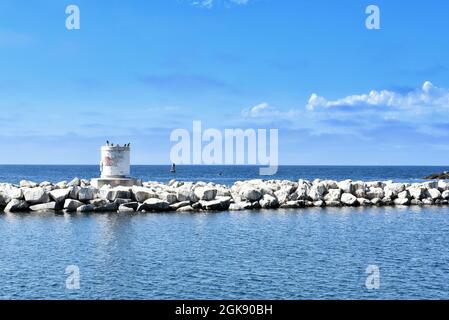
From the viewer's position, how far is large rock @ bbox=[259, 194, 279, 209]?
141 feet

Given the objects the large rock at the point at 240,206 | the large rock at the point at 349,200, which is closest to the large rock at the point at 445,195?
the large rock at the point at 349,200

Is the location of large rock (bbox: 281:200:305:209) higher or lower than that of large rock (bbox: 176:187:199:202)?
lower

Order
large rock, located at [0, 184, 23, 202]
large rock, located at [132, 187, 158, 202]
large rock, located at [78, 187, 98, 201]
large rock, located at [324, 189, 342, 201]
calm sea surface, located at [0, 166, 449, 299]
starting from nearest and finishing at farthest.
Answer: calm sea surface, located at [0, 166, 449, 299] < large rock, located at [78, 187, 98, 201] < large rock, located at [0, 184, 23, 202] < large rock, located at [132, 187, 158, 202] < large rock, located at [324, 189, 342, 201]

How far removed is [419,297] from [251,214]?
21.9 m

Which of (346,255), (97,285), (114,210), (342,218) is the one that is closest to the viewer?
(97,285)

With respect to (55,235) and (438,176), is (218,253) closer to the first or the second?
(55,235)

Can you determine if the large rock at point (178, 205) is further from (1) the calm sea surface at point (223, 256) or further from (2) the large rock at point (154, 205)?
(1) the calm sea surface at point (223, 256)

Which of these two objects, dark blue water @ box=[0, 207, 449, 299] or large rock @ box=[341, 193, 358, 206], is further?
large rock @ box=[341, 193, 358, 206]

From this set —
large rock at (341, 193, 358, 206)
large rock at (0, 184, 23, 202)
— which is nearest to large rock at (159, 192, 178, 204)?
large rock at (0, 184, 23, 202)

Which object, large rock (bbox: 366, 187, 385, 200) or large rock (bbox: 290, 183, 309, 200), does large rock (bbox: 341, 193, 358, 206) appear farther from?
large rock (bbox: 290, 183, 309, 200)

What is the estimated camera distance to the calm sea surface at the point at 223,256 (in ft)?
59.5

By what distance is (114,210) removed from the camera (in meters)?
40.5

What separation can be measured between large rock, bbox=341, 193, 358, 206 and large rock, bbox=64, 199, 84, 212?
19879 mm

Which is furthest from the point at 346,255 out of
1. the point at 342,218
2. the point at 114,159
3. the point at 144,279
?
the point at 114,159
